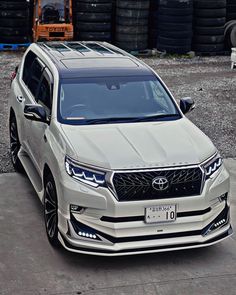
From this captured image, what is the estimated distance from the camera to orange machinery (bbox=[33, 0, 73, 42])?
698 inches

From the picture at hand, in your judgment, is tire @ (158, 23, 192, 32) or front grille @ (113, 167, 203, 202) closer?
front grille @ (113, 167, 203, 202)

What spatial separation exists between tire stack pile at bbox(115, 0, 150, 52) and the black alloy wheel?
11646 mm

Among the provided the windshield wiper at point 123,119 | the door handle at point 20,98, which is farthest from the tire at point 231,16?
the windshield wiper at point 123,119

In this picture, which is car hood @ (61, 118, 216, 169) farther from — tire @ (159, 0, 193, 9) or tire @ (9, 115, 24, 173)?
tire @ (159, 0, 193, 9)

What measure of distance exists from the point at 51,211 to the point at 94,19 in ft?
39.2

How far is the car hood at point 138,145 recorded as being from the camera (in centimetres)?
636

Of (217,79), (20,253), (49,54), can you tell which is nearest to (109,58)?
(49,54)

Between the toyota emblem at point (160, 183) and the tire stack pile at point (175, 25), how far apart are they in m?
12.0

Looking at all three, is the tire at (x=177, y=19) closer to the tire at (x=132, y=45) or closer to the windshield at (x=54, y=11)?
the tire at (x=132, y=45)

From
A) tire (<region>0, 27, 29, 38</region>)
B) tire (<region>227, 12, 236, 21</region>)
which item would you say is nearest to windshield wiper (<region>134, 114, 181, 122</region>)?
tire (<region>0, 27, 29, 38</region>)

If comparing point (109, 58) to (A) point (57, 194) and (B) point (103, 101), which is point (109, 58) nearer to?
(B) point (103, 101)

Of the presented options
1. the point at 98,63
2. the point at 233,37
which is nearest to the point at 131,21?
the point at 233,37

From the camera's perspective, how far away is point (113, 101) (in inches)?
296

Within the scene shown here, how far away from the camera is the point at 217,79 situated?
15820 mm
